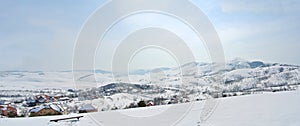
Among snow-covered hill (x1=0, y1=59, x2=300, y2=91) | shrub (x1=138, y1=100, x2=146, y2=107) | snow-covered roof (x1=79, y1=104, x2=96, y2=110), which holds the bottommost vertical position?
shrub (x1=138, y1=100, x2=146, y2=107)

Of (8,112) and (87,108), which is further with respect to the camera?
(8,112)

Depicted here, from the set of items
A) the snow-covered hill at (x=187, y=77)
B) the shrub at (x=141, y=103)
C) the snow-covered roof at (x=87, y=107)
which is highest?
the snow-covered hill at (x=187, y=77)

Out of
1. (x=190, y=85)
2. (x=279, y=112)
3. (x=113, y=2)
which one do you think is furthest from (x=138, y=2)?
(x=190, y=85)

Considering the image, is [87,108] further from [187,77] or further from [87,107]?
[187,77]

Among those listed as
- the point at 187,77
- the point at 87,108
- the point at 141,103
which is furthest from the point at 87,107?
A: the point at 187,77

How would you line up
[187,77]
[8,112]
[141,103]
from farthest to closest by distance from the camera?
[8,112] < [141,103] < [187,77]

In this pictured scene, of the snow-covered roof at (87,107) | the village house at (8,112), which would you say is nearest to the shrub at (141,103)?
the snow-covered roof at (87,107)

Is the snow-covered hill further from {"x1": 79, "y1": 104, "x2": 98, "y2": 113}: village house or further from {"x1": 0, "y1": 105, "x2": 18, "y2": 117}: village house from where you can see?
{"x1": 0, "y1": 105, "x2": 18, "y2": 117}: village house

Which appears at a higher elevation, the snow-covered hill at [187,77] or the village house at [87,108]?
the snow-covered hill at [187,77]

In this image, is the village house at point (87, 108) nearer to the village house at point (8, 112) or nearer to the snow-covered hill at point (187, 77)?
the snow-covered hill at point (187, 77)

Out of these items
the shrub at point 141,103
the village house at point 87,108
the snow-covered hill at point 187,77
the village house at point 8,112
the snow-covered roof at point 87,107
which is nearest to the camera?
the snow-covered hill at point 187,77

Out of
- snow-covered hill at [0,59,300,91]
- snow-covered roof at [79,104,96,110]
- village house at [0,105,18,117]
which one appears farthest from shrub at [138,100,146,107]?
village house at [0,105,18,117]

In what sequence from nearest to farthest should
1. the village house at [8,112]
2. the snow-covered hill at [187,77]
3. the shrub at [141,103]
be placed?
the snow-covered hill at [187,77], the shrub at [141,103], the village house at [8,112]

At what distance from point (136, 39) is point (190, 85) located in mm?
5861
